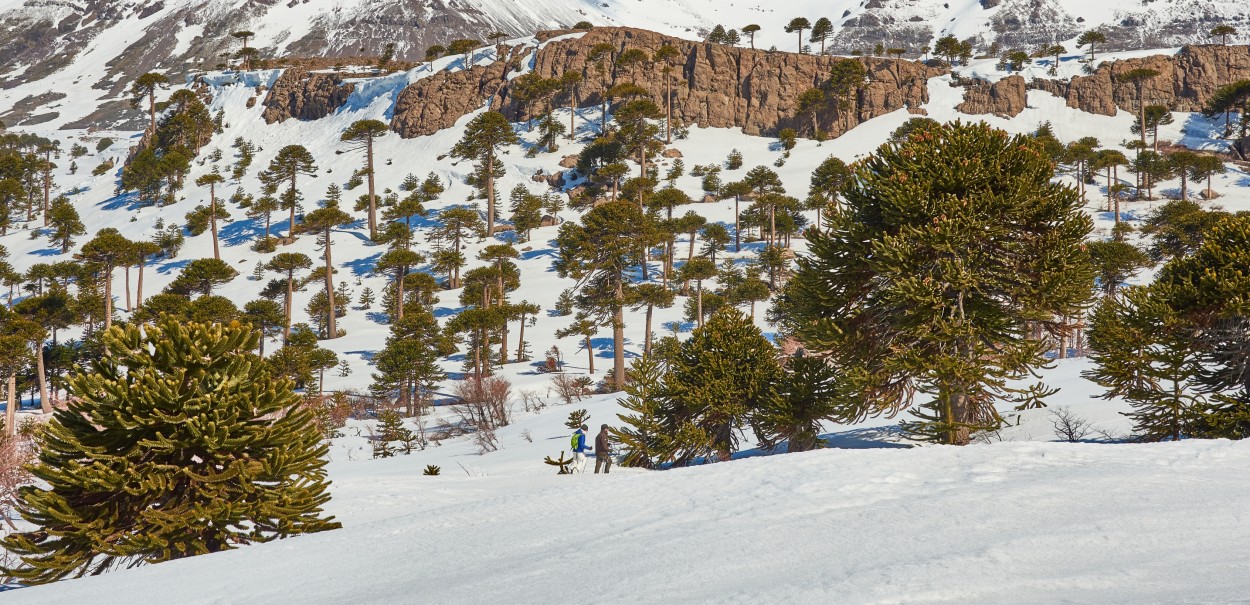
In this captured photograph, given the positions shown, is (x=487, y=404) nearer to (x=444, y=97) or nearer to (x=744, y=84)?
(x=444, y=97)

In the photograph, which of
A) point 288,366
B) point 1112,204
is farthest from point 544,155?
point 1112,204

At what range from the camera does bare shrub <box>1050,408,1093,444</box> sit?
45.2ft

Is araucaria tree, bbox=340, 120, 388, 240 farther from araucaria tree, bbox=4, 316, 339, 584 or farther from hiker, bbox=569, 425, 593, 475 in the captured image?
araucaria tree, bbox=4, 316, 339, 584

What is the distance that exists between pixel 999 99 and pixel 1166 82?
75.8ft

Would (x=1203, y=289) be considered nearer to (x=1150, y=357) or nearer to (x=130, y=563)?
(x=1150, y=357)

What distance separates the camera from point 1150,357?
1238cm

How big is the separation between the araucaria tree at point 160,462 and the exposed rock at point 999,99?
88.9 metres

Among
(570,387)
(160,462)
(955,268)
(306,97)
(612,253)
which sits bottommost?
(570,387)

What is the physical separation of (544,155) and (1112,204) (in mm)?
55519

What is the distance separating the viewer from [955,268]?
38.3 feet

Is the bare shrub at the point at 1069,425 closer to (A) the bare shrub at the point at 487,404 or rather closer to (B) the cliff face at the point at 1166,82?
(A) the bare shrub at the point at 487,404

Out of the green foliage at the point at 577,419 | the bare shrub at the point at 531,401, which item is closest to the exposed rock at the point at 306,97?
the bare shrub at the point at 531,401

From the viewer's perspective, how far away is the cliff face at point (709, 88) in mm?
82188

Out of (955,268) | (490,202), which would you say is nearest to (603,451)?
(955,268)
